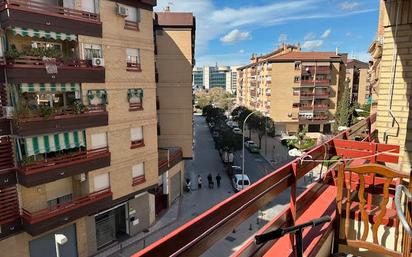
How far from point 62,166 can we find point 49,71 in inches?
159

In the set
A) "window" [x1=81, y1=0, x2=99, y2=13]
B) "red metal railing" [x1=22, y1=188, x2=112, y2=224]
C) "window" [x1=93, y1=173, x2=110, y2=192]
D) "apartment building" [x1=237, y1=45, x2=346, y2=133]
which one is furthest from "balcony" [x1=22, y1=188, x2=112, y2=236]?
"apartment building" [x1=237, y1=45, x2=346, y2=133]

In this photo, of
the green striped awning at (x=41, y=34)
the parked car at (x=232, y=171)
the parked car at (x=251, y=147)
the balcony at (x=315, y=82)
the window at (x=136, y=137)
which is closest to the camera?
the green striped awning at (x=41, y=34)

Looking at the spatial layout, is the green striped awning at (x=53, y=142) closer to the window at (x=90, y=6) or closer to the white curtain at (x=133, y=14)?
the window at (x=90, y=6)

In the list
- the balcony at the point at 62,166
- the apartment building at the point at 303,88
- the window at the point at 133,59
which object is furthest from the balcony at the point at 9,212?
the apartment building at the point at 303,88

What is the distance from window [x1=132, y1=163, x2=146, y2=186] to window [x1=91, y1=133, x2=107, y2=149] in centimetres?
260

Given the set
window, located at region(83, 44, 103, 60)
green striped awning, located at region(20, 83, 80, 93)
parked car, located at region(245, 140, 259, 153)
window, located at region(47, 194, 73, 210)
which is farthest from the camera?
parked car, located at region(245, 140, 259, 153)

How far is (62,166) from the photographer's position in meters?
13.1

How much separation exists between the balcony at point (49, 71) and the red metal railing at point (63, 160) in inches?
130

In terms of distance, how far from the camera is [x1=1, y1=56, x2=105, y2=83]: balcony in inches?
451

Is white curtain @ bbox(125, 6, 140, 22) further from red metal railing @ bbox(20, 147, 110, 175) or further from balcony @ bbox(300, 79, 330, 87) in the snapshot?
balcony @ bbox(300, 79, 330, 87)

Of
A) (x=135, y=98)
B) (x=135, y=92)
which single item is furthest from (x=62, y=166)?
(x=135, y=92)

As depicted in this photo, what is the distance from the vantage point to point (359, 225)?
4.54 meters

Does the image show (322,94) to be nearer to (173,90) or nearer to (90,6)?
(173,90)

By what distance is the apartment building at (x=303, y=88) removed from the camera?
47.2 meters
